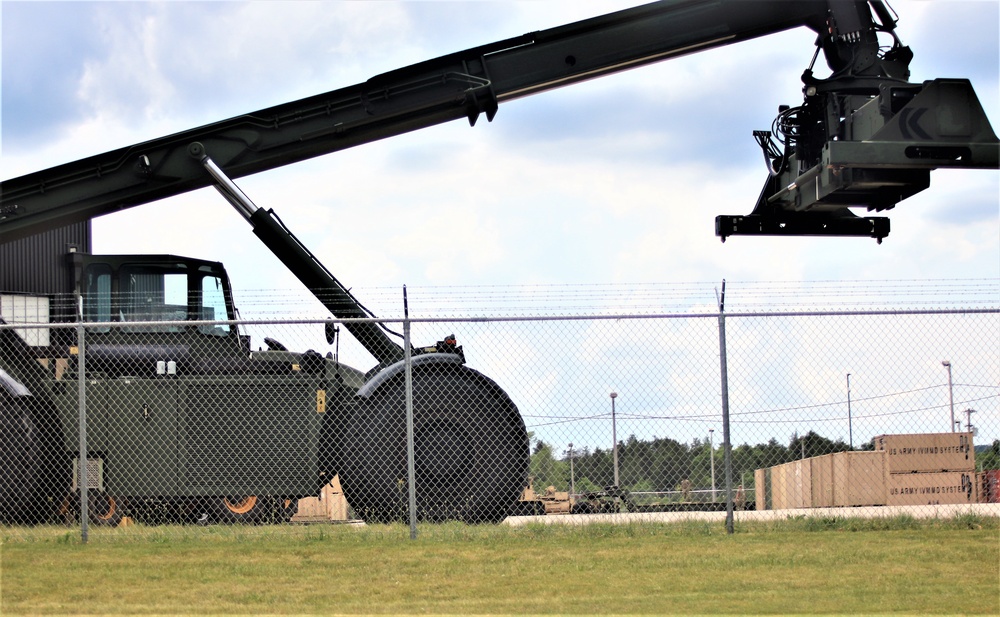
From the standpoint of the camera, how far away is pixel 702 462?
38.4ft

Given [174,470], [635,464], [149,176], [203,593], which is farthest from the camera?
[149,176]

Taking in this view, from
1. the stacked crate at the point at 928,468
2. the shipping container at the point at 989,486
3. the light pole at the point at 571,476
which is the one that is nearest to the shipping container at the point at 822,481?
the stacked crate at the point at 928,468

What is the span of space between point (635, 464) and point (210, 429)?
453 cm

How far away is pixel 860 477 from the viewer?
13070 mm

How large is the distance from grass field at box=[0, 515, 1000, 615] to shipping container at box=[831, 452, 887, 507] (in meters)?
1.20

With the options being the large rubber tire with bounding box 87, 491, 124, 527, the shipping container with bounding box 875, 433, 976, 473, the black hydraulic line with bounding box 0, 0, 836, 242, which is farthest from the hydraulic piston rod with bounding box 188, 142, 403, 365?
the shipping container with bounding box 875, 433, 976, 473

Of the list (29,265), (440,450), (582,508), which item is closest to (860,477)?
(582,508)

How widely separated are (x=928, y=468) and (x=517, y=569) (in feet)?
17.7

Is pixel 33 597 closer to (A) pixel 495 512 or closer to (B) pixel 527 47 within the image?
(A) pixel 495 512

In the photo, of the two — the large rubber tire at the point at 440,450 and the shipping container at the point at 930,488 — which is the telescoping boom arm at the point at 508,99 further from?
the large rubber tire at the point at 440,450

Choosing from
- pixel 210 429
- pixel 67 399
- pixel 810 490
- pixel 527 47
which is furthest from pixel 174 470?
pixel 810 490

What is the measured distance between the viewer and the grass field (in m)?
8.62

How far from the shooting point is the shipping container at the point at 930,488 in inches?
508

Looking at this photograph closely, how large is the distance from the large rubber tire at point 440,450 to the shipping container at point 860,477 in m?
3.45
